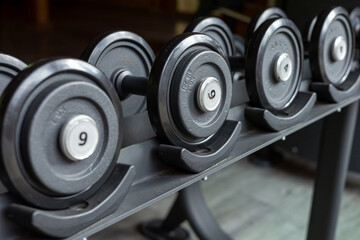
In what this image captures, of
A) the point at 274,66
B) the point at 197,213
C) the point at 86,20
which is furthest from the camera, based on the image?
the point at 86,20

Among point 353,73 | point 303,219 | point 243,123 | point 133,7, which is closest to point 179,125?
point 243,123

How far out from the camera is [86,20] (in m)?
5.00

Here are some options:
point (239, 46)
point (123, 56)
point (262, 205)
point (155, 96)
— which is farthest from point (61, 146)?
point (262, 205)

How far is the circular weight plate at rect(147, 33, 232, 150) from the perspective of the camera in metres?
0.60

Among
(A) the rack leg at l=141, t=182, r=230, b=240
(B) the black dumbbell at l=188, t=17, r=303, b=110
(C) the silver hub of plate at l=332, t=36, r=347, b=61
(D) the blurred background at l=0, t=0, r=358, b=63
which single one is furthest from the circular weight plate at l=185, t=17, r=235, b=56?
(D) the blurred background at l=0, t=0, r=358, b=63

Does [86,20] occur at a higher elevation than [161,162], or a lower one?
lower

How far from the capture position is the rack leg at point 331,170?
108cm

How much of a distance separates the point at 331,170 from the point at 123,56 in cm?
58

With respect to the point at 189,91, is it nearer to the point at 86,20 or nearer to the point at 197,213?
the point at 197,213

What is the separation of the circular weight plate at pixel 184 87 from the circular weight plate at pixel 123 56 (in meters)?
0.17

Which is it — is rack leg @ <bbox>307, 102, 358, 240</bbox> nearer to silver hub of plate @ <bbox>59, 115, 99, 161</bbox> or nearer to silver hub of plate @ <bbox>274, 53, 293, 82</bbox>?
silver hub of plate @ <bbox>274, 53, 293, 82</bbox>

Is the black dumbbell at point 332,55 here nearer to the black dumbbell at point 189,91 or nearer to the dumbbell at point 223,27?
the dumbbell at point 223,27

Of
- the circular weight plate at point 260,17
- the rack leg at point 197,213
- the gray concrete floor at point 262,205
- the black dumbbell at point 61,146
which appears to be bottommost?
the gray concrete floor at point 262,205

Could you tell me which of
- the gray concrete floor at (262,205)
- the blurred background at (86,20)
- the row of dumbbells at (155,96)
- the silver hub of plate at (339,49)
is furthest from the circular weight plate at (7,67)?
the blurred background at (86,20)
